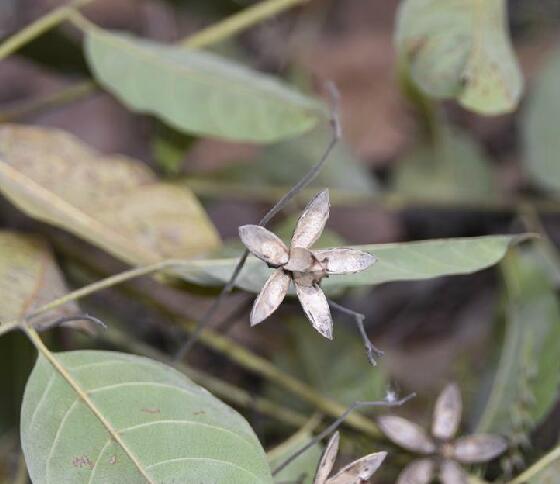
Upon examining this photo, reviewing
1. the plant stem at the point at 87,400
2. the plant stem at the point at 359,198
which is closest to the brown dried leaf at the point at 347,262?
the plant stem at the point at 87,400

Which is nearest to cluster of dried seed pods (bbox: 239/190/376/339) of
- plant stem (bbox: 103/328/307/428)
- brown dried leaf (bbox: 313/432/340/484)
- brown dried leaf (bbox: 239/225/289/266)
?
brown dried leaf (bbox: 239/225/289/266)

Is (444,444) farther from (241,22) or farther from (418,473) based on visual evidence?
(241,22)

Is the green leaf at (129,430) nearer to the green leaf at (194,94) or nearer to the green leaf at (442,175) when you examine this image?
the green leaf at (194,94)

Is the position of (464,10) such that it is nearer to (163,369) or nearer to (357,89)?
(163,369)

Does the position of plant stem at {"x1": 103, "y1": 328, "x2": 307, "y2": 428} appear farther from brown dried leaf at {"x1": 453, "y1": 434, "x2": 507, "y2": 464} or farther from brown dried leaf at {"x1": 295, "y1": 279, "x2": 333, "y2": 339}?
brown dried leaf at {"x1": 295, "y1": 279, "x2": 333, "y2": 339}

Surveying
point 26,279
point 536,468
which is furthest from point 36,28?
point 536,468

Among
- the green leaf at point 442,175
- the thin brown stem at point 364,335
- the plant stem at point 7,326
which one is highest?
the thin brown stem at point 364,335

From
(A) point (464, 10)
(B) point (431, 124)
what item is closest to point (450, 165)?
(B) point (431, 124)
